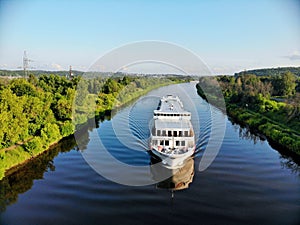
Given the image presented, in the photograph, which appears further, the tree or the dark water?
the tree

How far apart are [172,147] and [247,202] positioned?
3.99m

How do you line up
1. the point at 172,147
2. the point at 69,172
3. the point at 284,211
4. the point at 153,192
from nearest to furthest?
the point at 284,211 < the point at 153,192 < the point at 69,172 < the point at 172,147

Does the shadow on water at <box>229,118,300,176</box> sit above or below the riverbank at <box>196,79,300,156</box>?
below

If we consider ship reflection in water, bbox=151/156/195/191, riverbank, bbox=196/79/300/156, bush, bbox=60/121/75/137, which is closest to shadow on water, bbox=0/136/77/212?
bush, bbox=60/121/75/137

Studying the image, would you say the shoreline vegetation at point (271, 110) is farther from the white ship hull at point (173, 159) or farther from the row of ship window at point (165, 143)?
the white ship hull at point (173, 159)

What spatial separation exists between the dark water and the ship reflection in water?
Result: 0.13 feet

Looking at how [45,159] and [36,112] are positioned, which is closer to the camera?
[45,159]

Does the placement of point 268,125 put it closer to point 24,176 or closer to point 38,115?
point 38,115

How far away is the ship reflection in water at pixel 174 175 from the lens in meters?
10.2

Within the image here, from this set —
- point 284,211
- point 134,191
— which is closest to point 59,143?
point 134,191

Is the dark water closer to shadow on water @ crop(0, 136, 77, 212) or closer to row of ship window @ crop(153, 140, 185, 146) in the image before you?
shadow on water @ crop(0, 136, 77, 212)

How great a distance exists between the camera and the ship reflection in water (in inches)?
402

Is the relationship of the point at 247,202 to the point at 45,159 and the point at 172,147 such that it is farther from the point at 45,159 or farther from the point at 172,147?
the point at 45,159

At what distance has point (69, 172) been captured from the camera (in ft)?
37.3
